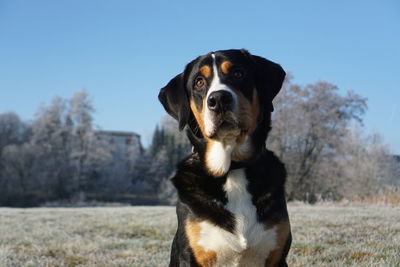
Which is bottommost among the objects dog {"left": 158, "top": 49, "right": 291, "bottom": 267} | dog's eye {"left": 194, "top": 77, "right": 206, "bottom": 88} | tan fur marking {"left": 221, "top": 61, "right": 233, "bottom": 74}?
dog {"left": 158, "top": 49, "right": 291, "bottom": 267}

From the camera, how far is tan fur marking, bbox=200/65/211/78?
3898 millimetres

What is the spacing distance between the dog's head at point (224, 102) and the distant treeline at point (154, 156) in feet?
32.2

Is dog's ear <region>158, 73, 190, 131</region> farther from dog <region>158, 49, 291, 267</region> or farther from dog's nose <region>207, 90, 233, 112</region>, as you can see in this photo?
→ dog's nose <region>207, 90, 233, 112</region>

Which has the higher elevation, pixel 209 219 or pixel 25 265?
pixel 209 219

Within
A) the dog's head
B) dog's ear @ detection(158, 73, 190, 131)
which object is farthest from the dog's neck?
dog's ear @ detection(158, 73, 190, 131)

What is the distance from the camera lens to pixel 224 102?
139 inches

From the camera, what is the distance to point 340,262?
4.96 m

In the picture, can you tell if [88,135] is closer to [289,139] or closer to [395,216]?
[289,139]

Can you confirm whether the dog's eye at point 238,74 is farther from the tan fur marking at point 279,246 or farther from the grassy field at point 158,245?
the grassy field at point 158,245

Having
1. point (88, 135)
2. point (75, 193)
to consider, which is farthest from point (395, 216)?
point (88, 135)

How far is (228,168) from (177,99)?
89 centimetres

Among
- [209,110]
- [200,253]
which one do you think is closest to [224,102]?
[209,110]

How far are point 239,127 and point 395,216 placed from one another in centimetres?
570

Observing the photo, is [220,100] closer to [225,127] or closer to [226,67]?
[225,127]
